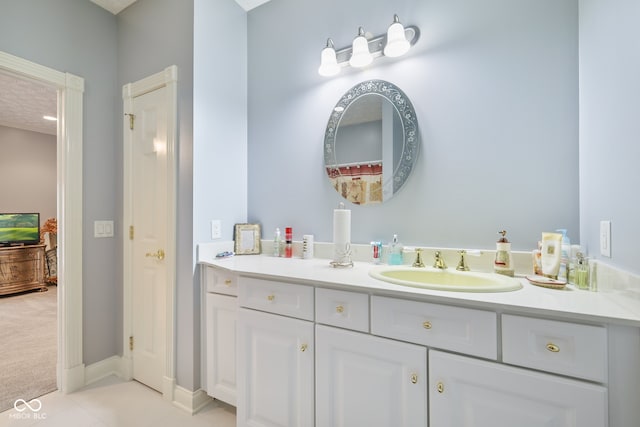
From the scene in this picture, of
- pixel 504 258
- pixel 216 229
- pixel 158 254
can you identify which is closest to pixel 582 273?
pixel 504 258

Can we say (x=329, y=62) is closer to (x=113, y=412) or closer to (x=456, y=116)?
(x=456, y=116)

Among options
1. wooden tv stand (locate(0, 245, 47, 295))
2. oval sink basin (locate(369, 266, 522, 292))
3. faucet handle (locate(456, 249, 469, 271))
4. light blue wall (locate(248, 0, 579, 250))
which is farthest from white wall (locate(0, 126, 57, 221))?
faucet handle (locate(456, 249, 469, 271))

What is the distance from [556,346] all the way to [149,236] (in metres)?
2.22

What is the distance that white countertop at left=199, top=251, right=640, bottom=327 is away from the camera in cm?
81


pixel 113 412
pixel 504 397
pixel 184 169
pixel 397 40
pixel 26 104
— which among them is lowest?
pixel 113 412

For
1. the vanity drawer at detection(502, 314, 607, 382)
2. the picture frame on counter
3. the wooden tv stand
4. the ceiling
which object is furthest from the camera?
the wooden tv stand

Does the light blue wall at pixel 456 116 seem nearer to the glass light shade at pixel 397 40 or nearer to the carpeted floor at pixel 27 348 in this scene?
the glass light shade at pixel 397 40

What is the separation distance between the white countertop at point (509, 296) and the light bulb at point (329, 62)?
1.21 m

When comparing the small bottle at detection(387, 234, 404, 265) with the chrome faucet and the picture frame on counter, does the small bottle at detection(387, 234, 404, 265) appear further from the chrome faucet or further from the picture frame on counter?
the picture frame on counter

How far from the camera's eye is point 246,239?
2.06m

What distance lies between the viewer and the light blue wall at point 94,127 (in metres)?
1.97

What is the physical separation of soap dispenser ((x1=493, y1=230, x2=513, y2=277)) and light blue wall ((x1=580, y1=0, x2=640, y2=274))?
11.0 inches

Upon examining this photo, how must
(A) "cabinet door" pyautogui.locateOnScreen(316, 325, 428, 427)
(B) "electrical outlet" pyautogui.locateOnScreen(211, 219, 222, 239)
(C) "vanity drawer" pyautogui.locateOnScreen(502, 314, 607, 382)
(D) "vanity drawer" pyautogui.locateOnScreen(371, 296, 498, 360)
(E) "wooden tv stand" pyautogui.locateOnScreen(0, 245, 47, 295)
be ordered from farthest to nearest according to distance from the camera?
(E) "wooden tv stand" pyautogui.locateOnScreen(0, 245, 47, 295)
(B) "electrical outlet" pyautogui.locateOnScreen(211, 219, 222, 239)
(A) "cabinet door" pyautogui.locateOnScreen(316, 325, 428, 427)
(D) "vanity drawer" pyautogui.locateOnScreen(371, 296, 498, 360)
(C) "vanity drawer" pyautogui.locateOnScreen(502, 314, 607, 382)

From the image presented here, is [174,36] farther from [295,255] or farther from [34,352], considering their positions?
[34,352]
